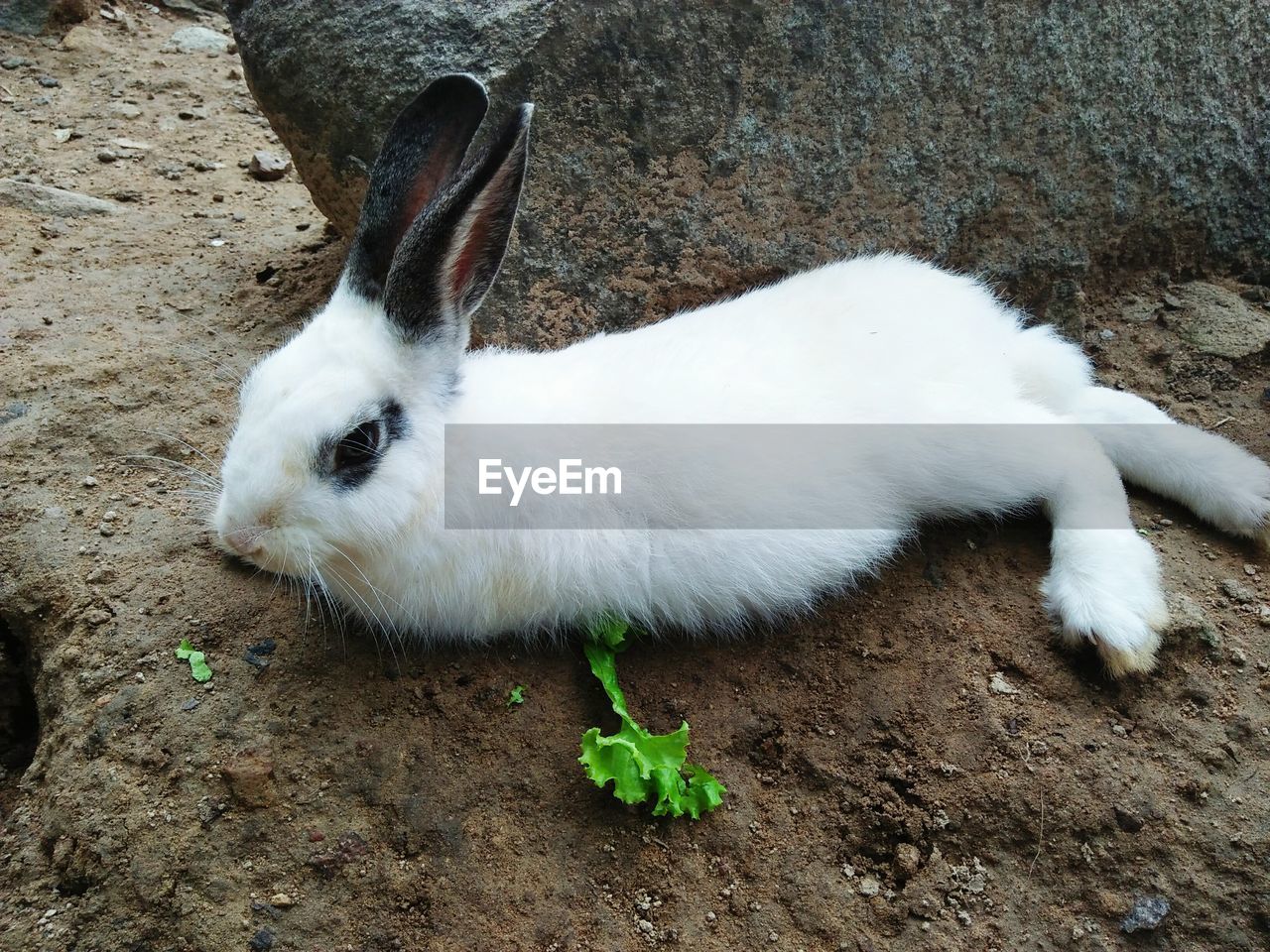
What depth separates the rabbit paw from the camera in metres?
2.68

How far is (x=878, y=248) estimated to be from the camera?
3.75m

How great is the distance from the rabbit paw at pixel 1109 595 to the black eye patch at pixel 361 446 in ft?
6.40

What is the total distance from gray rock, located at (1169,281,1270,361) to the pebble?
465cm

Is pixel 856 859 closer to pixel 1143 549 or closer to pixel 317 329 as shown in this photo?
pixel 1143 549

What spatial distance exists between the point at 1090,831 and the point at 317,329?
2.40 metres

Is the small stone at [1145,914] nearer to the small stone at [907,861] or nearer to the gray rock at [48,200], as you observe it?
the small stone at [907,861]

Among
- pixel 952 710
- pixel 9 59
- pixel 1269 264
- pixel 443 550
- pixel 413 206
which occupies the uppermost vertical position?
Result: pixel 413 206

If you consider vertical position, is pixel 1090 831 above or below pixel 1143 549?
below

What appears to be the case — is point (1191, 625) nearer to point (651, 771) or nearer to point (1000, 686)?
point (1000, 686)

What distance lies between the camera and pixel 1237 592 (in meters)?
2.91

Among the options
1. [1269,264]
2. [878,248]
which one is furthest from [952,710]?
[1269,264]

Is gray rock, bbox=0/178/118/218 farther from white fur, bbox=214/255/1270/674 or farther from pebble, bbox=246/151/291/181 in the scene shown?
white fur, bbox=214/255/1270/674

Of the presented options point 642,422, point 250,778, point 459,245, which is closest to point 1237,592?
point 642,422

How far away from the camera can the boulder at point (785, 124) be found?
3.42 m
